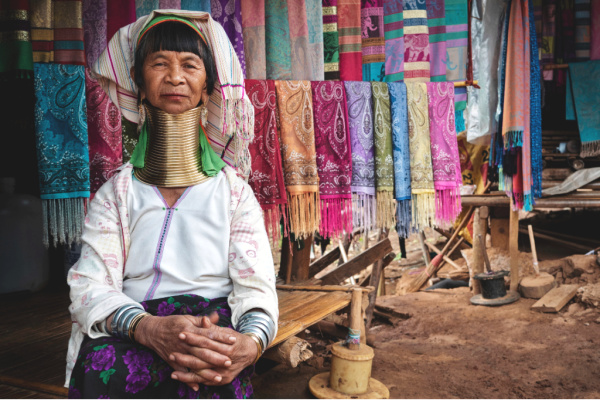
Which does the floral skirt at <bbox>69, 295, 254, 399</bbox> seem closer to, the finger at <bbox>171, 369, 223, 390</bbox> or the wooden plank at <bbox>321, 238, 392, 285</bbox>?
the finger at <bbox>171, 369, 223, 390</bbox>

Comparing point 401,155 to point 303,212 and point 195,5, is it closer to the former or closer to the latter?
point 303,212

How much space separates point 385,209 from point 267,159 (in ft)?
2.98

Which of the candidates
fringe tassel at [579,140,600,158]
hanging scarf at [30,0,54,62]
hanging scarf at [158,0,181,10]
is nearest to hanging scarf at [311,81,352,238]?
hanging scarf at [158,0,181,10]

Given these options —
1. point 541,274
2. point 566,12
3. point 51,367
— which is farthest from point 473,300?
point 51,367

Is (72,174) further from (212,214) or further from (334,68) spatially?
(334,68)

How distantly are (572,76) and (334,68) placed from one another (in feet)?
15.6

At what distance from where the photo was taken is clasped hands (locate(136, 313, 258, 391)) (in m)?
1.40

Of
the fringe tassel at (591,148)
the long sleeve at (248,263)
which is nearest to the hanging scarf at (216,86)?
the long sleeve at (248,263)

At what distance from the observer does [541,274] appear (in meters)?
7.42

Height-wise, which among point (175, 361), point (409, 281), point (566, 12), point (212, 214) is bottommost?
point (409, 281)

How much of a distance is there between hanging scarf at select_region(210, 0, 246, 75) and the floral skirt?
1917 millimetres

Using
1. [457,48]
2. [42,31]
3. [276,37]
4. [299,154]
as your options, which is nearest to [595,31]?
[457,48]

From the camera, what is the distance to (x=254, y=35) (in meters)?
2.96

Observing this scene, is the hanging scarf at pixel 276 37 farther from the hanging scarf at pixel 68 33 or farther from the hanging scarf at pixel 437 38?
the hanging scarf at pixel 437 38
